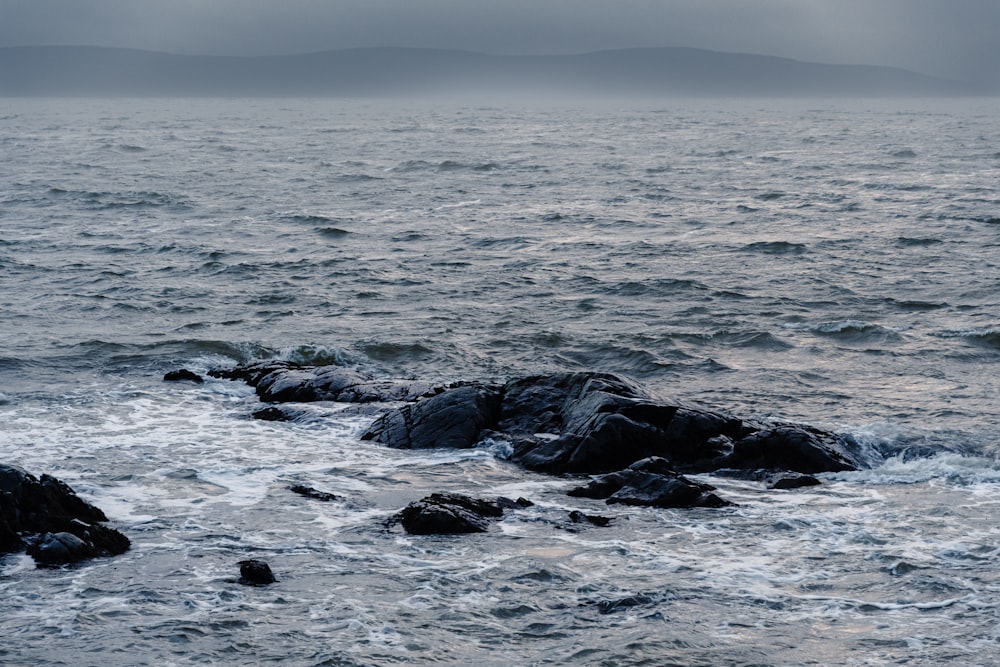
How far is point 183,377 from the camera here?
1823cm

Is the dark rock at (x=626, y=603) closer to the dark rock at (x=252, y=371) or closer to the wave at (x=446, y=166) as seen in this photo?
the dark rock at (x=252, y=371)

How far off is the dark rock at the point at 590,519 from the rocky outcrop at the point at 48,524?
462 centimetres

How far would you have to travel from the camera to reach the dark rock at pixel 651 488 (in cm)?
1262

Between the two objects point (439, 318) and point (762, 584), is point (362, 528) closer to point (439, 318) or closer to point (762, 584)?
point (762, 584)

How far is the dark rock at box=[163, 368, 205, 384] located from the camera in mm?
18203

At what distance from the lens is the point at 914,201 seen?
39031 millimetres

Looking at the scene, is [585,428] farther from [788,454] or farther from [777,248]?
[777,248]

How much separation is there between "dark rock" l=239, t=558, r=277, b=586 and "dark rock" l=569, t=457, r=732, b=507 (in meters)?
3.95

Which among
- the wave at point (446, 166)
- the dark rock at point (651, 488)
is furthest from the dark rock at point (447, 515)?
the wave at point (446, 166)

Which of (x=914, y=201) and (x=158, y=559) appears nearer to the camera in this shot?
(x=158, y=559)

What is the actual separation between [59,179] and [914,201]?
34183 mm

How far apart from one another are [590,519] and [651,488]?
1165 millimetres

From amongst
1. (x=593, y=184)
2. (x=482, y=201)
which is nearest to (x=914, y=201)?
(x=593, y=184)

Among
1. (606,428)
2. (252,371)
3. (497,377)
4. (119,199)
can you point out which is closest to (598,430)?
(606,428)
